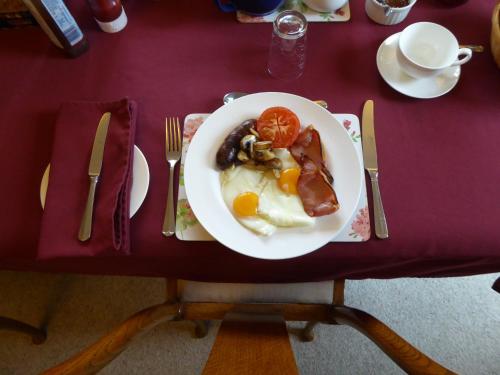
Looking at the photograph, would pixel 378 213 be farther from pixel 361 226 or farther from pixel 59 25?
pixel 59 25

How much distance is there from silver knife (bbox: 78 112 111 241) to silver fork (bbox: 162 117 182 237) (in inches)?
4.6

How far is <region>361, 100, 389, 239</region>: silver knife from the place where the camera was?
63 centimetres

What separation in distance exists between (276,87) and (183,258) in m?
0.40

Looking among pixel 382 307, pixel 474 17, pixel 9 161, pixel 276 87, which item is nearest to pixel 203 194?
pixel 276 87

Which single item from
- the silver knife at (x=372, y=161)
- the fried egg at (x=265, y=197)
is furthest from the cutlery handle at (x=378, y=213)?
the fried egg at (x=265, y=197)

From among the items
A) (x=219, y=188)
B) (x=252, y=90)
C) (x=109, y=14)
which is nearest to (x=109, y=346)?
(x=219, y=188)

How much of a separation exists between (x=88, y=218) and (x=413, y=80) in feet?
2.26

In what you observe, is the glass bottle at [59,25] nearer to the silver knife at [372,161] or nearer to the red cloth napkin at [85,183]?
the red cloth napkin at [85,183]

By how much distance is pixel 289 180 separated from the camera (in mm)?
619

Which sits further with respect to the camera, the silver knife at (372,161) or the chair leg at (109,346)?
the silver knife at (372,161)

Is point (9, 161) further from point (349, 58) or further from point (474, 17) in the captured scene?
point (474, 17)

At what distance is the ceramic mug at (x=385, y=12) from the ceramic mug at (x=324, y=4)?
6 cm

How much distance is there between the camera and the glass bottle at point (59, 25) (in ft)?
2.26

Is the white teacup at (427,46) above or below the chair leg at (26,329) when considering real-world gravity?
above
